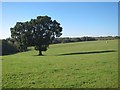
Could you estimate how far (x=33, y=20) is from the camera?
228 feet

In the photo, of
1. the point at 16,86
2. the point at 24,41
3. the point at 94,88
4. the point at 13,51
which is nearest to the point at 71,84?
the point at 94,88

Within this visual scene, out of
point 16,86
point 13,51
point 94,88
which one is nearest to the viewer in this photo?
point 94,88

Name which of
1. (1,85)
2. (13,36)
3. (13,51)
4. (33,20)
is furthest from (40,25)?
(1,85)

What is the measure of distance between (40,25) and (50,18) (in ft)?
11.3

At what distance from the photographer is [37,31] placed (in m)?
69.1

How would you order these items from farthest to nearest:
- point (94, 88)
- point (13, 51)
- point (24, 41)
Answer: point (13, 51) < point (24, 41) < point (94, 88)

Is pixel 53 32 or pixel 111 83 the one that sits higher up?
pixel 53 32

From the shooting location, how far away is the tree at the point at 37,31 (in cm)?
6862

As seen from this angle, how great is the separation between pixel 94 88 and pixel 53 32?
5603 centimetres

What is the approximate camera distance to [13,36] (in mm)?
69875

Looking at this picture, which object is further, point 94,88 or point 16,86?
point 16,86

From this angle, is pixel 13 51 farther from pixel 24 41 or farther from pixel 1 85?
pixel 1 85

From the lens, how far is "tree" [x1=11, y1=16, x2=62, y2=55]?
68.6 meters

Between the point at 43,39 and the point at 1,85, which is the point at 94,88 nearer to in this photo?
the point at 1,85
